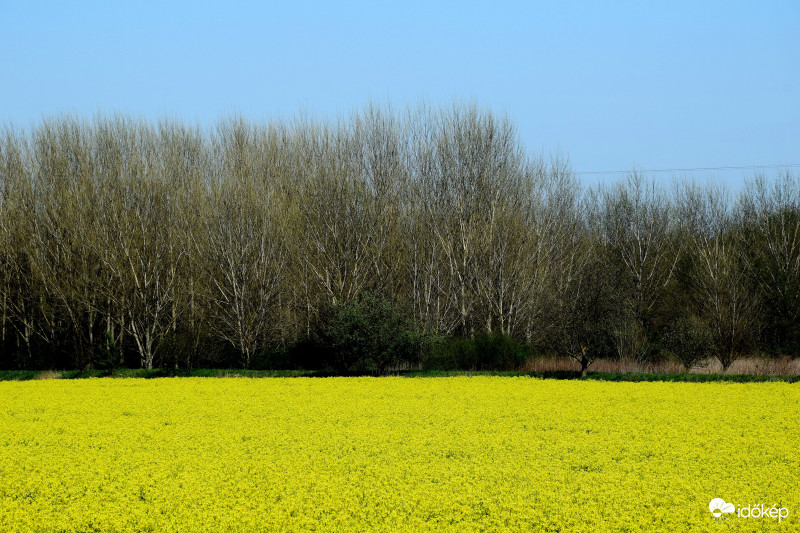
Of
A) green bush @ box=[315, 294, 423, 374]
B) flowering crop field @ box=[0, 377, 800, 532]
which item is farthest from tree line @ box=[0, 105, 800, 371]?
flowering crop field @ box=[0, 377, 800, 532]

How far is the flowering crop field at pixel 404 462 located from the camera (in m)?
10.6

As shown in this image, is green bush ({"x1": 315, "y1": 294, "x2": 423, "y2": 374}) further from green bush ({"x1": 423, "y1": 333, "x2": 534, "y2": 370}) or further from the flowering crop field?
the flowering crop field

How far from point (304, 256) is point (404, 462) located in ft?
98.1

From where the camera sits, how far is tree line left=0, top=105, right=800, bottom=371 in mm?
38750

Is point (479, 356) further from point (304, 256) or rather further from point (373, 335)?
point (304, 256)

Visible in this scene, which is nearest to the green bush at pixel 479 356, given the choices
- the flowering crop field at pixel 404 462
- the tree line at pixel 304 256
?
the tree line at pixel 304 256

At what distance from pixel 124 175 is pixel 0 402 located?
2124cm

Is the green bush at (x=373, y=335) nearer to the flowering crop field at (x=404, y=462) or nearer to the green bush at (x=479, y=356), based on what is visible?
the green bush at (x=479, y=356)

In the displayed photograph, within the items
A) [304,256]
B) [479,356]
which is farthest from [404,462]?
[304,256]

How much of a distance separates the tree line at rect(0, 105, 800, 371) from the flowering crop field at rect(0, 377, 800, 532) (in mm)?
12468

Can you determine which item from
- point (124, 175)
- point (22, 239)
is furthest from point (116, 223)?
point (22, 239)

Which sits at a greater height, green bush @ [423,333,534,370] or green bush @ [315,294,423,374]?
green bush @ [315,294,423,374]

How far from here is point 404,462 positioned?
13.7 meters

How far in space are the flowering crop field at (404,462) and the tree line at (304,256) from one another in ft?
40.9
